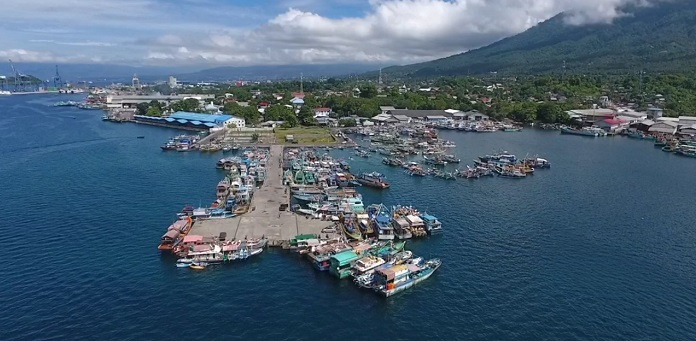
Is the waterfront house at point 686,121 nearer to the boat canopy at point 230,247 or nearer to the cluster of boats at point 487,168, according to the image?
the cluster of boats at point 487,168

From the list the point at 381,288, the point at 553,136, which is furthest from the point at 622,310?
the point at 553,136

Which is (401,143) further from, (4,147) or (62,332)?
(4,147)

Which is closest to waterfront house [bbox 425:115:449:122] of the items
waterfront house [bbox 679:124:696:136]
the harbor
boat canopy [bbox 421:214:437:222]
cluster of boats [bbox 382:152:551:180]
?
cluster of boats [bbox 382:152:551:180]

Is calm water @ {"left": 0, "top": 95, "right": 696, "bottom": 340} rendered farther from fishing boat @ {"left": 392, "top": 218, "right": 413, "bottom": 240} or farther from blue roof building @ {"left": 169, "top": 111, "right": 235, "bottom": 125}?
blue roof building @ {"left": 169, "top": 111, "right": 235, "bottom": 125}

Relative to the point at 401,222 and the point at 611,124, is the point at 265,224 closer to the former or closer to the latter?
the point at 401,222

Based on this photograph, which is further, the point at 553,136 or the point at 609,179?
the point at 553,136

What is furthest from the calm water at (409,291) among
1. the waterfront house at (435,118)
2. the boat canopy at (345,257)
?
the waterfront house at (435,118)
